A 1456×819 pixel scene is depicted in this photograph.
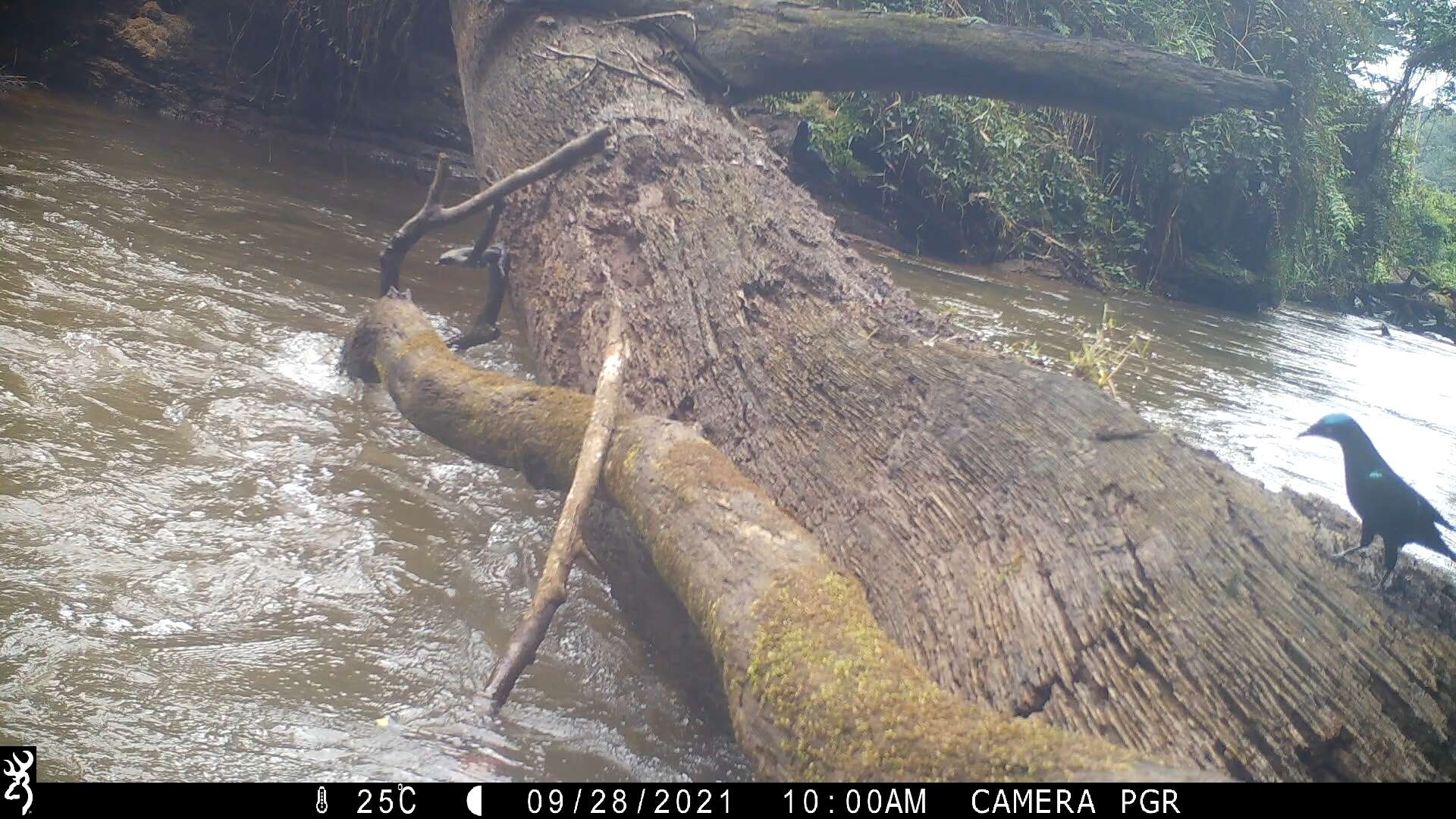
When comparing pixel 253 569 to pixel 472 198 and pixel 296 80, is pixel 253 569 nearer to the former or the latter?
pixel 472 198

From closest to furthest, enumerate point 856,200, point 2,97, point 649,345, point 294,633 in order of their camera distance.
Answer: point 294,633
point 649,345
point 2,97
point 856,200

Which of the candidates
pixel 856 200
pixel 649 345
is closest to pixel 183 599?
pixel 649 345

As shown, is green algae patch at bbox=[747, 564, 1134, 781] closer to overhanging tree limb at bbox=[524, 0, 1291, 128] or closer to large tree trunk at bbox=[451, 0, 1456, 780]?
large tree trunk at bbox=[451, 0, 1456, 780]

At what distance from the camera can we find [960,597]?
2244 mm

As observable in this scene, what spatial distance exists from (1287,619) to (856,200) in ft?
32.0

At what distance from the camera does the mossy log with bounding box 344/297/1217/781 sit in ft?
5.65

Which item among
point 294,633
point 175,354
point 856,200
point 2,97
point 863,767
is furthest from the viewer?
point 856,200

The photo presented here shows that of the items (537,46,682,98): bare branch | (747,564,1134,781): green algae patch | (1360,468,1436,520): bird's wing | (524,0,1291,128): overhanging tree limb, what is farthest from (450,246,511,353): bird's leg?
(1360,468,1436,520): bird's wing

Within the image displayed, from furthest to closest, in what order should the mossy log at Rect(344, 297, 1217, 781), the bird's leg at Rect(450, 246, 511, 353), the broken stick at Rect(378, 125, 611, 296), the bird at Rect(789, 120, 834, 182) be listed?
the bird at Rect(789, 120, 834, 182) < the bird's leg at Rect(450, 246, 511, 353) < the broken stick at Rect(378, 125, 611, 296) < the mossy log at Rect(344, 297, 1217, 781)

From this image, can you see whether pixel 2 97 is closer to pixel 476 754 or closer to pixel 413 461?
pixel 413 461
